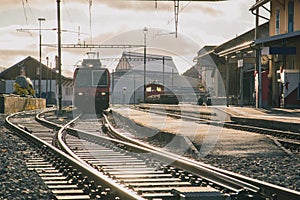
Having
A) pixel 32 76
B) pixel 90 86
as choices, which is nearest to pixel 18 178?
pixel 90 86

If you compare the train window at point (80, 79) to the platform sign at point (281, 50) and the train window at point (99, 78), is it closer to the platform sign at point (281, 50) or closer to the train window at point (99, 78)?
the train window at point (99, 78)

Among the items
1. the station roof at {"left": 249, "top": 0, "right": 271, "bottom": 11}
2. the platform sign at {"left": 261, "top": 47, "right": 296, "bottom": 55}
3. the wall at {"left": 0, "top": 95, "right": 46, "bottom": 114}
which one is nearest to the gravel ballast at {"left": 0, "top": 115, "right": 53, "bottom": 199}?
the platform sign at {"left": 261, "top": 47, "right": 296, "bottom": 55}

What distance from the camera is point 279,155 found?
1111cm

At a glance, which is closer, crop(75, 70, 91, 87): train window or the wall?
crop(75, 70, 91, 87): train window

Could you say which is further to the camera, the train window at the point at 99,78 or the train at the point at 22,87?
the train at the point at 22,87

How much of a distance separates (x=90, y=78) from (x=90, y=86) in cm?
48

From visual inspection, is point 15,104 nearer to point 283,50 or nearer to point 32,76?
point 283,50

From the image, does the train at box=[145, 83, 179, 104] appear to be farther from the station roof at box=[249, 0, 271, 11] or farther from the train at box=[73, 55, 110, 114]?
the station roof at box=[249, 0, 271, 11]

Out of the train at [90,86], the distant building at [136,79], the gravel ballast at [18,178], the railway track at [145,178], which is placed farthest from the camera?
the distant building at [136,79]

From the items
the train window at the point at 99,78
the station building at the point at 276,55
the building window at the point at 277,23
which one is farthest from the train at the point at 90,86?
the building window at the point at 277,23

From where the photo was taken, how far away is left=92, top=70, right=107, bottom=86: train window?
1289 inches

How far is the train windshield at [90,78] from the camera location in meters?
32.7

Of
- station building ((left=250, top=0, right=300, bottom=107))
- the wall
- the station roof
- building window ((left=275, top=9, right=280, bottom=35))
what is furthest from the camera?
the wall

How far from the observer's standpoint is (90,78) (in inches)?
1289
